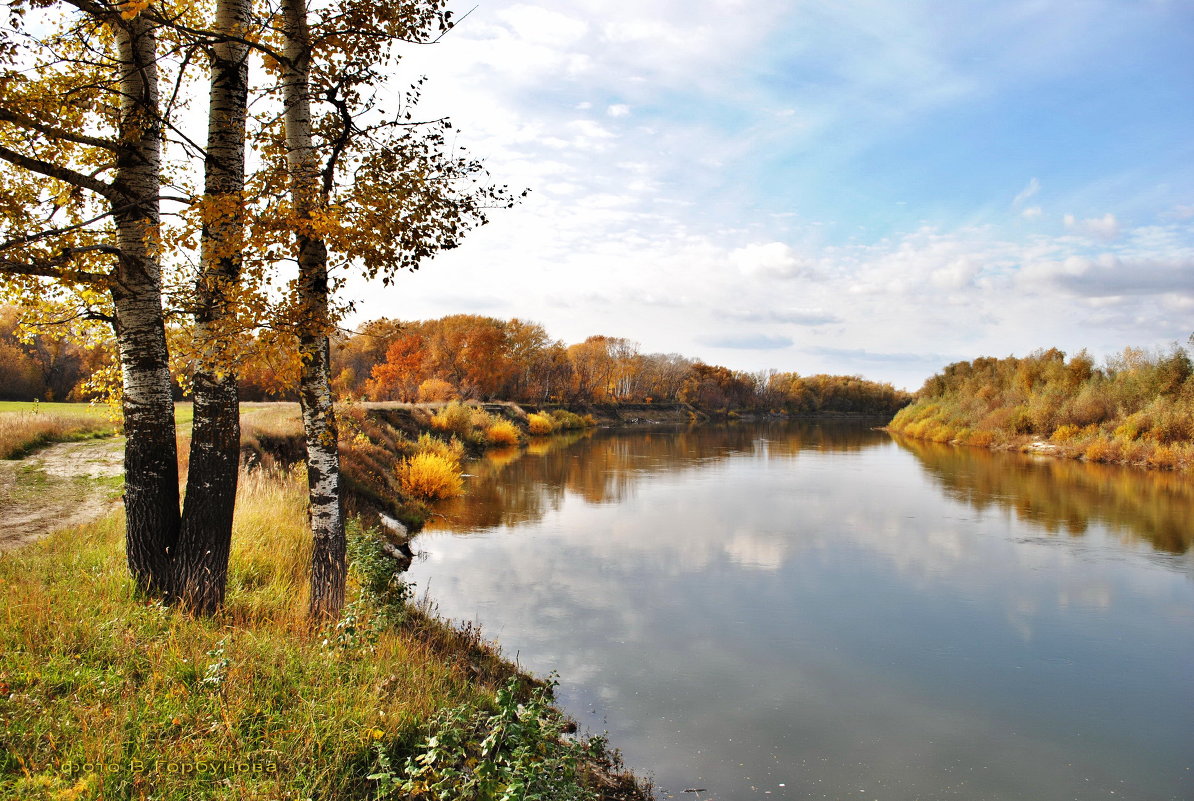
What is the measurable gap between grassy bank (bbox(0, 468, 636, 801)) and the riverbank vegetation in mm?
32850

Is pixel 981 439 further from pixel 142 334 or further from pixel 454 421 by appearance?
pixel 142 334

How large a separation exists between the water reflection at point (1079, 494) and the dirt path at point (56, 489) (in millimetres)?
20148

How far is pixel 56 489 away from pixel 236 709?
9231 mm

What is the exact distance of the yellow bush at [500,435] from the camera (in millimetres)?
36344

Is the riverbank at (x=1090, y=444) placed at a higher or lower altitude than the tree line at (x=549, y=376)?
lower

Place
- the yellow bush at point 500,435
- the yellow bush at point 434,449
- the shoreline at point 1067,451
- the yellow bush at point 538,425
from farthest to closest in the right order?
1. the yellow bush at point 538,425
2. the yellow bush at point 500,435
3. the shoreline at point 1067,451
4. the yellow bush at point 434,449

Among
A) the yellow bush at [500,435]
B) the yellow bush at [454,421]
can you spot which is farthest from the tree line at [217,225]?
the yellow bush at [500,435]

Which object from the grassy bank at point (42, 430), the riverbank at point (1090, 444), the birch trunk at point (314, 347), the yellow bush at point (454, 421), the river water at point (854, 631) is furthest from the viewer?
the yellow bush at point (454, 421)

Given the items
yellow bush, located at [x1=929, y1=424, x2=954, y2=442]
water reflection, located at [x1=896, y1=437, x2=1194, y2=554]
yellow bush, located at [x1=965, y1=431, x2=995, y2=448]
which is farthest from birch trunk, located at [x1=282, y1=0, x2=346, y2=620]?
yellow bush, located at [x1=929, y1=424, x2=954, y2=442]

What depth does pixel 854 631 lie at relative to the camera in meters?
9.74

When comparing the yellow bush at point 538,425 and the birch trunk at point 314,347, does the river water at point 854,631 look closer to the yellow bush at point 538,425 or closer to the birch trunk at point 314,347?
the birch trunk at point 314,347

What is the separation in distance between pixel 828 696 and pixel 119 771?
6.86m

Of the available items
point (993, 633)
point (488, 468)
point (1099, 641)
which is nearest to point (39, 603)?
point (993, 633)

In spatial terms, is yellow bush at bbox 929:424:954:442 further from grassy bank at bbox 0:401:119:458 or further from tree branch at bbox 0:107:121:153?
tree branch at bbox 0:107:121:153
